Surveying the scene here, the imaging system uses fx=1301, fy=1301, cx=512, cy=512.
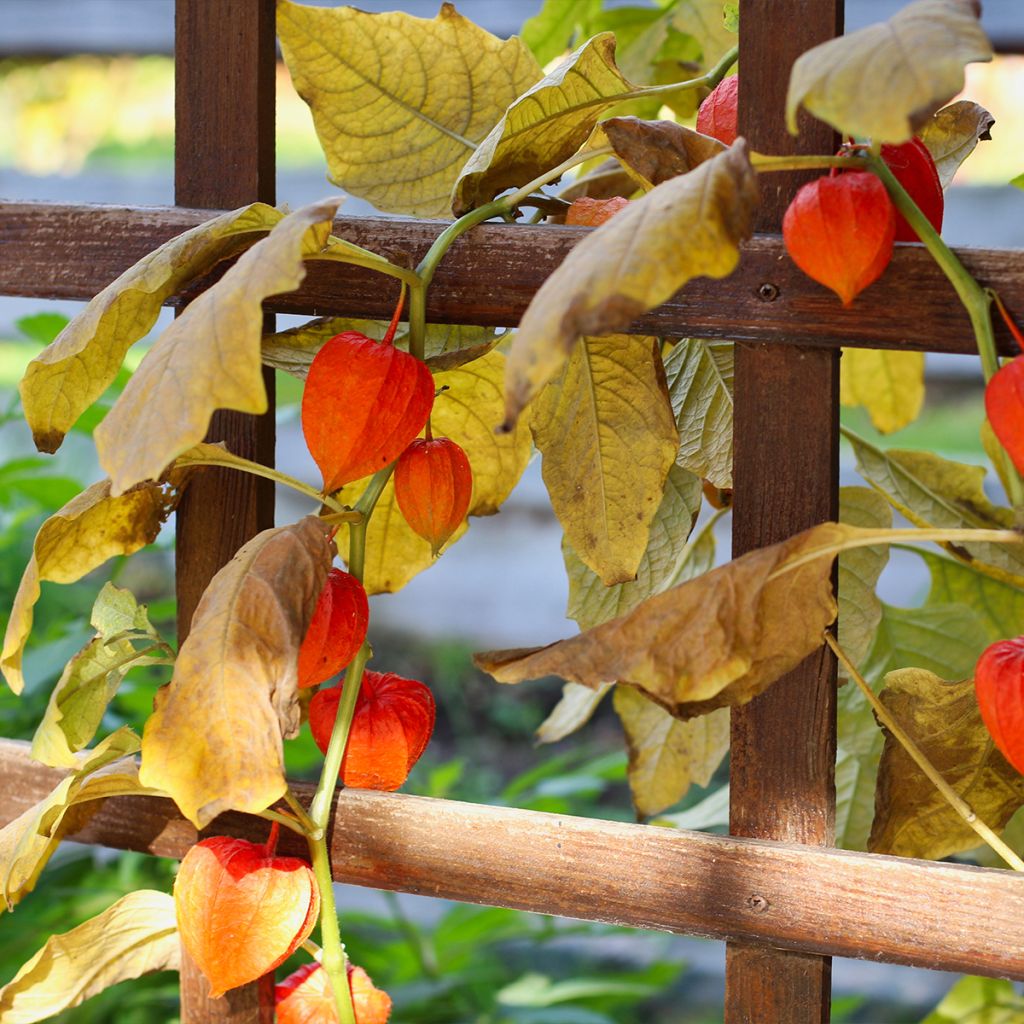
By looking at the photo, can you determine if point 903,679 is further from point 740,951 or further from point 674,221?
point 674,221

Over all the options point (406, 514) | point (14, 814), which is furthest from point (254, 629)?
point (14, 814)

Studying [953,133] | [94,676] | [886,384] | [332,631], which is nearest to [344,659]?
[332,631]

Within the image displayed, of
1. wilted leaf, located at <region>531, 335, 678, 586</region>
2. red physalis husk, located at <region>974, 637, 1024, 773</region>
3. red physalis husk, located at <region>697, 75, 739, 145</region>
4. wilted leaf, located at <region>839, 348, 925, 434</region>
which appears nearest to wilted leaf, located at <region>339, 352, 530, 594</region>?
wilted leaf, located at <region>531, 335, 678, 586</region>

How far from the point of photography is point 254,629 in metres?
0.52

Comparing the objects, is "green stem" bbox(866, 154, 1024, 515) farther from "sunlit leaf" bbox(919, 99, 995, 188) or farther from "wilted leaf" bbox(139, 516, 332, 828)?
"wilted leaf" bbox(139, 516, 332, 828)

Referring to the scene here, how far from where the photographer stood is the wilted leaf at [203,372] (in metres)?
0.46

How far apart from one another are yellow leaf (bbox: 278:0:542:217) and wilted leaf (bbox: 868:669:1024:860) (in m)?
0.34

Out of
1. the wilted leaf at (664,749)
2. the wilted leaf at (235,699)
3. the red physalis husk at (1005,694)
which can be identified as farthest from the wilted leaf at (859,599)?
the wilted leaf at (235,699)

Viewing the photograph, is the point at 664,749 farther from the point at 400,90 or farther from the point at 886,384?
the point at 400,90

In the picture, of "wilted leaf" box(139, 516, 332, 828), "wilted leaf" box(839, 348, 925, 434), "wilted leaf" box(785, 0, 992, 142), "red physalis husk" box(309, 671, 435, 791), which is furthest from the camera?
"wilted leaf" box(839, 348, 925, 434)

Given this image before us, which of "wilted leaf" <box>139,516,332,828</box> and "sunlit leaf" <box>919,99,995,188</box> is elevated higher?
"sunlit leaf" <box>919,99,995,188</box>

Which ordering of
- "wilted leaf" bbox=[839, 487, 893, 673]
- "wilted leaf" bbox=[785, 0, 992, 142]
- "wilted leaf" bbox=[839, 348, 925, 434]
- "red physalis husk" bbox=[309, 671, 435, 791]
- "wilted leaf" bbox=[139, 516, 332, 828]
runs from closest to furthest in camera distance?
"wilted leaf" bbox=[785, 0, 992, 142]
"wilted leaf" bbox=[139, 516, 332, 828]
"red physalis husk" bbox=[309, 671, 435, 791]
"wilted leaf" bbox=[839, 487, 893, 673]
"wilted leaf" bbox=[839, 348, 925, 434]

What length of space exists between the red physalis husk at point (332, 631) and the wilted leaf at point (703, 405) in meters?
0.19

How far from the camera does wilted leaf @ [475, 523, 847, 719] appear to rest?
479 millimetres
